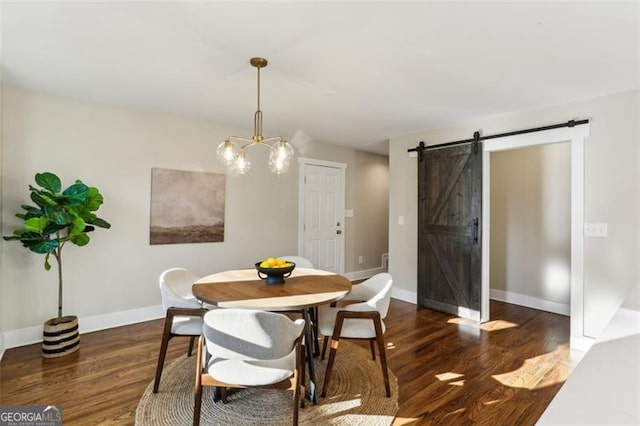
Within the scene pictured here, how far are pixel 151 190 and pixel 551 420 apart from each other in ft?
12.6

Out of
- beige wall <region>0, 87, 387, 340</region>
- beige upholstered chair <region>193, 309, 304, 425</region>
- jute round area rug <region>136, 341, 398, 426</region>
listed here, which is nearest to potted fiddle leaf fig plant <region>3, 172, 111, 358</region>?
beige wall <region>0, 87, 387, 340</region>

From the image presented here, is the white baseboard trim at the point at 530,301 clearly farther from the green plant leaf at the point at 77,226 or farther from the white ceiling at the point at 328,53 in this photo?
the green plant leaf at the point at 77,226

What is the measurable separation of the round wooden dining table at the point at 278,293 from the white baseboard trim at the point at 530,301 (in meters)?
3.17

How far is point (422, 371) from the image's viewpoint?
2494 mm

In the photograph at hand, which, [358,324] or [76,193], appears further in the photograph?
[76,193]

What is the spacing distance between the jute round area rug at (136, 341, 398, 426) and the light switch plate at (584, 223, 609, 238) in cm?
228

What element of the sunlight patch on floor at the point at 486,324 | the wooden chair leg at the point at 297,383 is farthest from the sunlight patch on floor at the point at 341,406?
the sunlight patch on floor at the point at 486,324

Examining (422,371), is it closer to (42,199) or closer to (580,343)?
(580,343)

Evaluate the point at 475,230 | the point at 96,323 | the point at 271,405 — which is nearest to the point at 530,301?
the point at 475,230

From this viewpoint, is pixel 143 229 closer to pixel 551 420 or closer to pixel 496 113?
pixel 551 420

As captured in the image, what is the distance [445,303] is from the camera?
399 centimetres

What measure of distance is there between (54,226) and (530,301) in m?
5.39

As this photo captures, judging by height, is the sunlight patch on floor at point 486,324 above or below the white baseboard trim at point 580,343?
below

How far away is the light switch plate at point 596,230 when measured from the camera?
288cm
